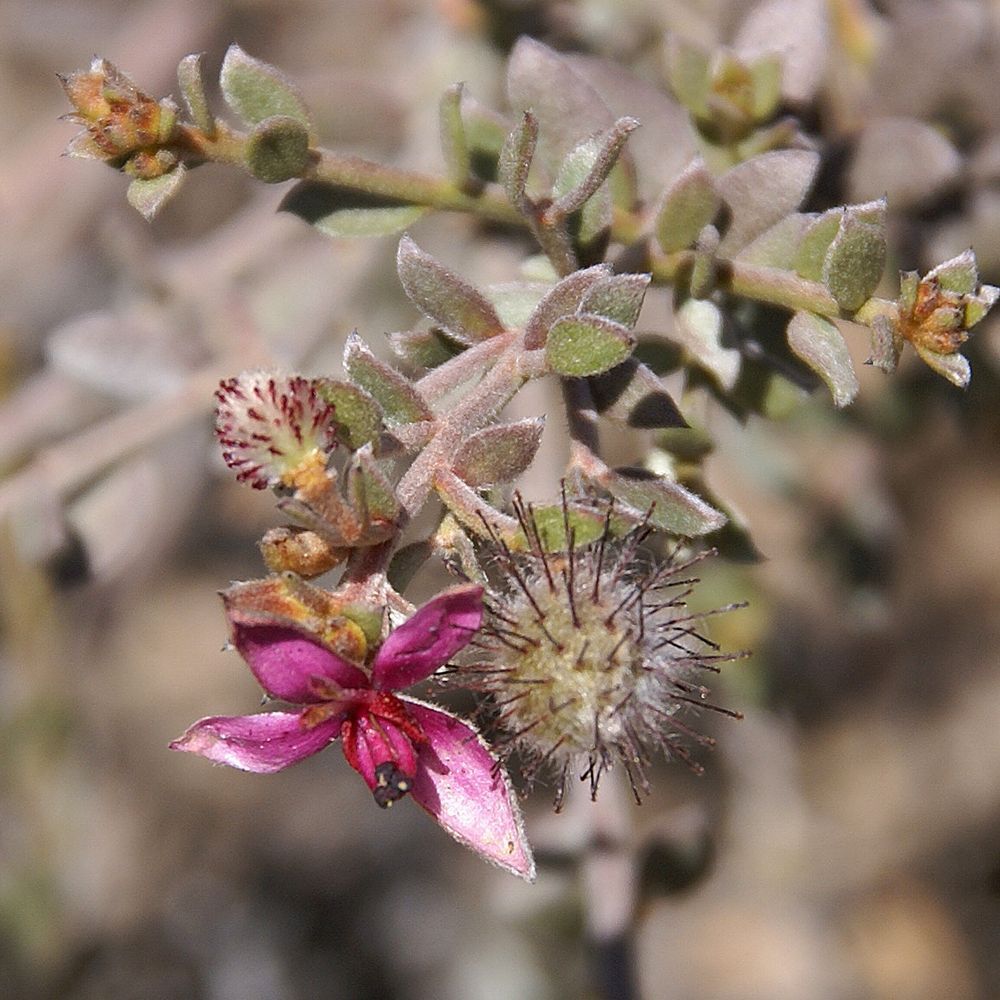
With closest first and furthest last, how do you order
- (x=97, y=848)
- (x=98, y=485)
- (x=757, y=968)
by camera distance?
(x=98, y=485) < (x=97, y=848) < (x=757, y=968)

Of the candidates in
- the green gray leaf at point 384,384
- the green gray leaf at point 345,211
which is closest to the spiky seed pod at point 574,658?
the green gray leaf at point 384,384

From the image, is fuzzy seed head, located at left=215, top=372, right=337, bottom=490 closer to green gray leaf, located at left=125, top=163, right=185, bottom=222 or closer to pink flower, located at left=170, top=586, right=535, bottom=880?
pink flower, located at left=170, top=586, right=535, bottom=880

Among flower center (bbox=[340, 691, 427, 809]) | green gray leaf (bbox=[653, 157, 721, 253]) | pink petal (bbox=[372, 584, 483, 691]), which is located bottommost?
flower center (bbox=[340, 691, 427, 809])

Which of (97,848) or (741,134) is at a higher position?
(741,134)

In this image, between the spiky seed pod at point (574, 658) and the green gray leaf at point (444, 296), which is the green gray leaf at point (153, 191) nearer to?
the green gray leaf at point (444, 296)

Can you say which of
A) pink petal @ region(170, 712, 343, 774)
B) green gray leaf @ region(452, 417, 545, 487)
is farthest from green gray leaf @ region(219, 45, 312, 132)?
pink petal @ region(170, 712, 343, 774)

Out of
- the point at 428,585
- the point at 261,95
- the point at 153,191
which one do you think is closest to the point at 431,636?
the point at 153,191

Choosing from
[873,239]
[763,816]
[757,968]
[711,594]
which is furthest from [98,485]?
[757,968]

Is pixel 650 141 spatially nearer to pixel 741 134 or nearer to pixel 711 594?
pixel 741 134
